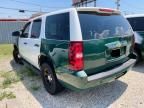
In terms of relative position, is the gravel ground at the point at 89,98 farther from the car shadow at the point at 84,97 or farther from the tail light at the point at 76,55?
the tail light at the point at 76,55

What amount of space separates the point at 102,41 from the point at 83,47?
1.52ft

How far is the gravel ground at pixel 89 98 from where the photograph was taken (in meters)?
4.06

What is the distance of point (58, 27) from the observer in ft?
13.1

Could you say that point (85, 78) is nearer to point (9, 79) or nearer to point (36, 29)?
point (36, 29)

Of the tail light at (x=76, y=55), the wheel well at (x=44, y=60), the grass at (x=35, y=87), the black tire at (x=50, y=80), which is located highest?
the tail light at (x=76, y=55)

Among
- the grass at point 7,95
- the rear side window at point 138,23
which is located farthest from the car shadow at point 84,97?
the rear side window at point 138,23

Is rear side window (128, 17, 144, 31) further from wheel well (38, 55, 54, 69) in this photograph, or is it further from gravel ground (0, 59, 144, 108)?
wheel well (38, 55, 54, 69)

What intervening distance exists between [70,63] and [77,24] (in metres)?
0.71

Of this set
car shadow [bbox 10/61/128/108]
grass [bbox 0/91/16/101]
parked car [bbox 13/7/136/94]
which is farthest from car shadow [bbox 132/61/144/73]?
grass [bbox 0/91/16/101]

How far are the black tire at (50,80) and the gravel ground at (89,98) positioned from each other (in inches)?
6.5

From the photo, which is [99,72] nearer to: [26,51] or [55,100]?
[55,100]

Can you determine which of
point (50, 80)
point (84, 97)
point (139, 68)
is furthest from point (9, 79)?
point (139, 68)

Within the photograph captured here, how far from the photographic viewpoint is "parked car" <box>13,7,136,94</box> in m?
3.50

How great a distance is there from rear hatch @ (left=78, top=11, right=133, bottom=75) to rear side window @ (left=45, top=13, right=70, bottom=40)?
0.31m
